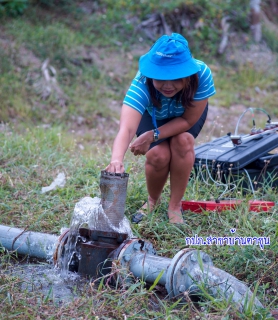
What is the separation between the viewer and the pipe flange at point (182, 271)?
7.92ft

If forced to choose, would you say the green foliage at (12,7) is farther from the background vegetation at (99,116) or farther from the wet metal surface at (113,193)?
the wet metal surface at (113,193)

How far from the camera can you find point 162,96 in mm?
3082

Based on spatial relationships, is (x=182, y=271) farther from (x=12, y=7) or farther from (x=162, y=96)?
(x=12, y=7)

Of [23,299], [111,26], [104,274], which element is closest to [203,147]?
[104,274]

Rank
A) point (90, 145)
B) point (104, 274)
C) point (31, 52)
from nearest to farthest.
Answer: point (104, 274) < point (90, 145) < point (31, 52)

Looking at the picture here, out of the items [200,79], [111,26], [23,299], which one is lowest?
[23,299]

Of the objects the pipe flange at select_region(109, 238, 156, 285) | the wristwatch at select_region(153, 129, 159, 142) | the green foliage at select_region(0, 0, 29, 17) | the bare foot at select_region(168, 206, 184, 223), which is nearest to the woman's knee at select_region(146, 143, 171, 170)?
the wristwatch at select_region(153, 129, 159, 142)

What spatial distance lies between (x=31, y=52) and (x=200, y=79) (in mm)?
5273

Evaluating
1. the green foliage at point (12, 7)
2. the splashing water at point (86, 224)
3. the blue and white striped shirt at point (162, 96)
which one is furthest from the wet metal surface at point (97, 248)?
the green foliage at point (12, 7)

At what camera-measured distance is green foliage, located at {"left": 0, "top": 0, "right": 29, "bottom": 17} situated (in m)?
8.48

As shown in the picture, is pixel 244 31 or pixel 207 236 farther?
pixel 244 31

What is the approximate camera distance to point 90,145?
246 inches

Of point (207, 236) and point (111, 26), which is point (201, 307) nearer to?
point (207, 236)

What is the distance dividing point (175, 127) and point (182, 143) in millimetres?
134
